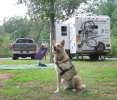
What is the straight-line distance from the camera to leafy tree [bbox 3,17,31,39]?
8244 cm

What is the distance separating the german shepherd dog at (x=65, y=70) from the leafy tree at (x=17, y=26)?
2637 inches

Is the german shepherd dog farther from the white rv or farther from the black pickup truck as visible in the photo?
the black pickup truck

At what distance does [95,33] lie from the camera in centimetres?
3095

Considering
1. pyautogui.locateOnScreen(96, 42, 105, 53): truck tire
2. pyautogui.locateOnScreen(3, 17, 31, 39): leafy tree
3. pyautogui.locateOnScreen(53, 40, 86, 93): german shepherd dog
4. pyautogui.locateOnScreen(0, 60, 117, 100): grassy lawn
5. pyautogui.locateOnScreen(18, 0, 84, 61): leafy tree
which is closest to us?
pyautogui.locateOnScreen(0, 60, 117, 100): grassy lawn

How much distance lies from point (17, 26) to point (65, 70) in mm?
81369

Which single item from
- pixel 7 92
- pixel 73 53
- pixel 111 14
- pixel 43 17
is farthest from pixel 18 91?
pixel 111 14

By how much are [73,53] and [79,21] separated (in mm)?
2800

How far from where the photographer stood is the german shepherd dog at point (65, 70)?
36.7ft

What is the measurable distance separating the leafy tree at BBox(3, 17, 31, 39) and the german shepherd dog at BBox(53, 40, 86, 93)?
6699 centimetres

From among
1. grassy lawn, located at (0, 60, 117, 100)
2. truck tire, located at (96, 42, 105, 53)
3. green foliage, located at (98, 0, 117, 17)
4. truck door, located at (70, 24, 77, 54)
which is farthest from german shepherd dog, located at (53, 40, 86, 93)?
green foliage, located at (98, 0, 117, 17)

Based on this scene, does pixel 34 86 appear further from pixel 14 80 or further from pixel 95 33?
pixel 95 33

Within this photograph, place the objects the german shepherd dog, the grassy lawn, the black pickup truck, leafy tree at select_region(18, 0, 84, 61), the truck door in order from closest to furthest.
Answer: the grassy lawn < the german shepherd dog < leafy tree at select_region(18, 0, 84, 61) < the truck door < the black pickup truck

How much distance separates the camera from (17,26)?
3622 inches

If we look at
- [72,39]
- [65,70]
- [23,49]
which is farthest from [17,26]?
[65,70]
